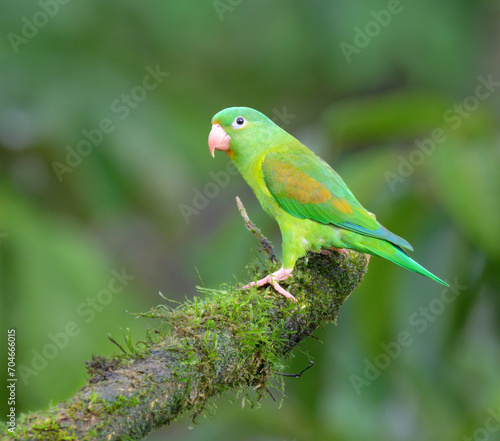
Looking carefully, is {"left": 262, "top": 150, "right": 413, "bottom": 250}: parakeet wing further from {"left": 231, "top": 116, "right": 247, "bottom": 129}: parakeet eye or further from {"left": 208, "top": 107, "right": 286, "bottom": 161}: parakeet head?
{"left": 231, "top": 116, "right": 247, "bottom": 129}: parakeet eye

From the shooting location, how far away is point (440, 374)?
15.6ft

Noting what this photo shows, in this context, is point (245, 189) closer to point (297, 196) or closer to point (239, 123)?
point (239, 123)

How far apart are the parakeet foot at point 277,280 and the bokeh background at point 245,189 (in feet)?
1.19

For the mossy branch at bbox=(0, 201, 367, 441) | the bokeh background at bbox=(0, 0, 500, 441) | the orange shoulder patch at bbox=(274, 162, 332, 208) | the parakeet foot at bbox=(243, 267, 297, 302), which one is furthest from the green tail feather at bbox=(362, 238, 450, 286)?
the bokeh background at bbox=(0, 0, 500, 441)

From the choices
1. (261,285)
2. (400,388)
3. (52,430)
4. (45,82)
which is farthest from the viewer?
(45,82)

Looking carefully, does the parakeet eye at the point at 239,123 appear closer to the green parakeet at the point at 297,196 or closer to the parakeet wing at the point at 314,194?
the green parakeet at the point at 297,196

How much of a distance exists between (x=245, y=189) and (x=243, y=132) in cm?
561

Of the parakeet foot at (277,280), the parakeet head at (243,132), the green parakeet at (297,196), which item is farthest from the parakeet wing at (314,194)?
the parakeet foot at (277,280)

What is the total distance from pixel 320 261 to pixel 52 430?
187 centimetres

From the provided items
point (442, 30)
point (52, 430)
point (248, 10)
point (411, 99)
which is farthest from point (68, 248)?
point (442, 30)

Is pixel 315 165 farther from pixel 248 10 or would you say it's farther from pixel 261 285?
pixel 248 10

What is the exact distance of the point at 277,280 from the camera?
3291 mm

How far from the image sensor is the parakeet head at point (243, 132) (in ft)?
13.2

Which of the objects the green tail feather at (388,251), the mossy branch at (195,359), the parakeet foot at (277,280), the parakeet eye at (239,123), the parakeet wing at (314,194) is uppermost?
the parakeet eye at (239,123)
